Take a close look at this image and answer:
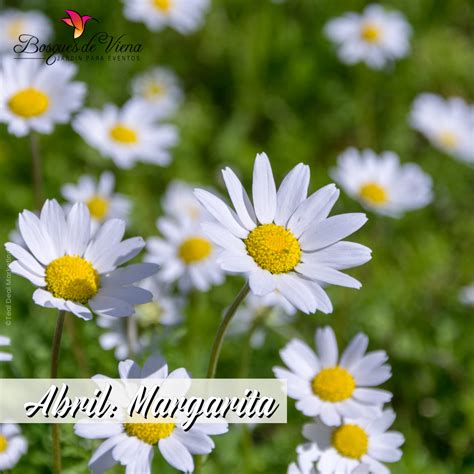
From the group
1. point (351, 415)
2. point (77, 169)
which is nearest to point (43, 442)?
point (351, 415)

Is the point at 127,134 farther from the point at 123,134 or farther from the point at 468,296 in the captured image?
the point at 468,296

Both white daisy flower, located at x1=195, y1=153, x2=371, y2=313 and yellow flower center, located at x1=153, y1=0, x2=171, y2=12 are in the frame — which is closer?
white daisy flower, located at x1=195, y1=153, x2=371, y2=313

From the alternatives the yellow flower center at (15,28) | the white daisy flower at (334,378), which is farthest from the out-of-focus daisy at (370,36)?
the white daisy flower at (334,378)

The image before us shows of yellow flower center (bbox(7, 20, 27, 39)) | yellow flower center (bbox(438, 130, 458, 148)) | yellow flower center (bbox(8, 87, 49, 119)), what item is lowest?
yellow flower center (bbox(438, 130, 458, 148))

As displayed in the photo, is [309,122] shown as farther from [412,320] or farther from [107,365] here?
[107,365]

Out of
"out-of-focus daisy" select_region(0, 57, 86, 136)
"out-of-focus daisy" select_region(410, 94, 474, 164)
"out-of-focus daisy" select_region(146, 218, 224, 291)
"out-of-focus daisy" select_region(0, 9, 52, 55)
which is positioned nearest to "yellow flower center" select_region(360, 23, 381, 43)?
"out-of-focus daisy" select_region(410, 94, 474, 164)

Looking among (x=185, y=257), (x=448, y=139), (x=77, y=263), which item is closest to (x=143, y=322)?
(x=185, y=257)

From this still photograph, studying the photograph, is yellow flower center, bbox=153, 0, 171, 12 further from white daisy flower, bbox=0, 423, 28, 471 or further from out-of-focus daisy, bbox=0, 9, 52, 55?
white daisy flower, bbox=0, 423, 28, 471

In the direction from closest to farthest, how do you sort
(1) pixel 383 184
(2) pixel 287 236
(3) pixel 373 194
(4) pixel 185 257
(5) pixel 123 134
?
(2) pixel 287 236 < (4) pixel 185 257 < (5) pixel 123 134 < (3) pixel 373 194 < (1) pixel 383 184
